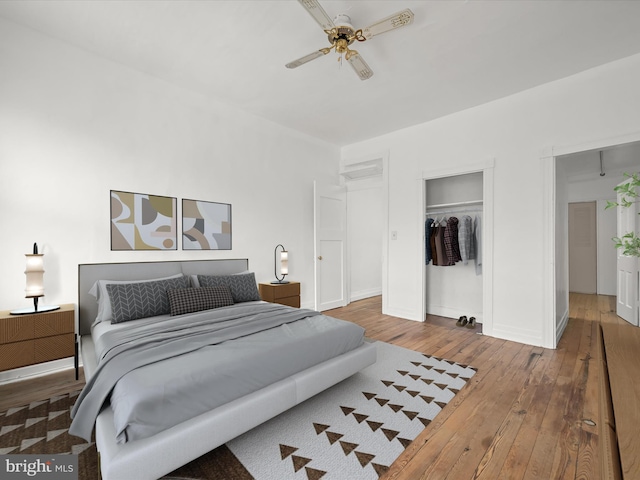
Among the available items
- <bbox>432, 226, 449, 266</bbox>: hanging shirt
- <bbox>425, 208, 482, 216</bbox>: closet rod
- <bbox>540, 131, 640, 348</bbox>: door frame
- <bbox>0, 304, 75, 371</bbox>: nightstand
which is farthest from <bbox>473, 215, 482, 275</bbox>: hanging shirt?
<bbox>0, 304, 75, 371</bbox>: nightstand

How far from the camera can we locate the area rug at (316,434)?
1677mm

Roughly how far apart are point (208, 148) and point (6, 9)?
1979 millimetres

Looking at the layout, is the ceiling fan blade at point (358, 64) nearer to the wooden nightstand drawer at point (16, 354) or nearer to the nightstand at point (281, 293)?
the nightstand at point (281, 293)

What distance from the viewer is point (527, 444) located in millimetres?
1866

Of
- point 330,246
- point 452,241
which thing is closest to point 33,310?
point 330,246

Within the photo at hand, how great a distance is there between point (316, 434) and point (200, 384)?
83 centimetres

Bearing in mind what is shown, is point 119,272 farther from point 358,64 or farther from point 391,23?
point 391,23

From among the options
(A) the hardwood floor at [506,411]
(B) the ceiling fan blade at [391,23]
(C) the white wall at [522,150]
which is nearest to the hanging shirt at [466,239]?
(C) the white wall at [522,150]

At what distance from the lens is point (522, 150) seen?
3.73 m

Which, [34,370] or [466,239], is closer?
[34,370]

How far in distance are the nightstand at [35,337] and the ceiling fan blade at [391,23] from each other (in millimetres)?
3351

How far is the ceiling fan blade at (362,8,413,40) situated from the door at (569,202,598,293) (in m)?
7.20

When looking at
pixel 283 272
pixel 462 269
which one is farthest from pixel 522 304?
pixel 283 272

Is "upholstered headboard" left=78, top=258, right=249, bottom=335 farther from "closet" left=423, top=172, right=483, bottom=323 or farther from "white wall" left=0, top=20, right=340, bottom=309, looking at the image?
"closet" left=423, top=172, right=483, bottom=323
